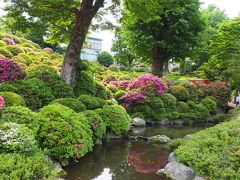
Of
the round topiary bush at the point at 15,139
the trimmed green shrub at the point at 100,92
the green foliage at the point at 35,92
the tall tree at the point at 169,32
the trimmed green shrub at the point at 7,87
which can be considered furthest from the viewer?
the tall tree at the point at 169,32

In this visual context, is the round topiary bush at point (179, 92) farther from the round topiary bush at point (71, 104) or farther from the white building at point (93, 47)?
the white building at point (93, 47)

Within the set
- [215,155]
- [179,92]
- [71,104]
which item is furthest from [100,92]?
[215,155]

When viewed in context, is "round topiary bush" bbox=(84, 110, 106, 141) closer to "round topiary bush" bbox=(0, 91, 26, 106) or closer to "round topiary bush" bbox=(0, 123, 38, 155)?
"round topiary bush" bbox=(0, 91, 26, 106)

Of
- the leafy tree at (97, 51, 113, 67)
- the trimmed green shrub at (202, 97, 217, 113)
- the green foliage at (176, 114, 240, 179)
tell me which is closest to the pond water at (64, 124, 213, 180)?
the green foliage at (176, 114, 240, 179)

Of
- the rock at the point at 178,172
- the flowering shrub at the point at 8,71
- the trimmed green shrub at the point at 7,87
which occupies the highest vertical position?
the flowering shrub at the point at 8,71

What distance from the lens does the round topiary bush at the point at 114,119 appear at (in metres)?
9.45

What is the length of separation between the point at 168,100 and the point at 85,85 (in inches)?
242

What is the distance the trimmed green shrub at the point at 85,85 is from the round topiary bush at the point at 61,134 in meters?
4.69

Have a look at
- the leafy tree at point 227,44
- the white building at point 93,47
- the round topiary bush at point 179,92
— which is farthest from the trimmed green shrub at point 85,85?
the white building at point 93,47

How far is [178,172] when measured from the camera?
591cm

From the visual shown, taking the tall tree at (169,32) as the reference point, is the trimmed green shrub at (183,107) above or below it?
below

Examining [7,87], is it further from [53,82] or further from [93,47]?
[93,47]

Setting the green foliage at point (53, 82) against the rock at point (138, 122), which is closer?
the green foliage at point (53, 82)

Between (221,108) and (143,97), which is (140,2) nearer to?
(143,97)
